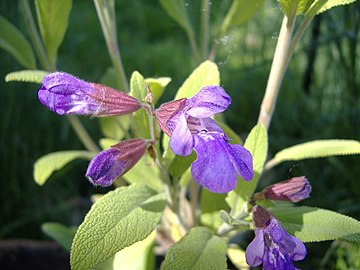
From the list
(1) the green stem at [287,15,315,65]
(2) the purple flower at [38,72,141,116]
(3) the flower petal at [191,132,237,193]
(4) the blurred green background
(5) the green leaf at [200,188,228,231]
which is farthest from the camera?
(4) the blurred green background

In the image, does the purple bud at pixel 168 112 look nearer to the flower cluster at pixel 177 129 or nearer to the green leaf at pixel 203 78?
the flower cluster at pixel 177 129

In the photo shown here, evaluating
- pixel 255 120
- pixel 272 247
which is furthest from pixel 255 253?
pixel 255 120

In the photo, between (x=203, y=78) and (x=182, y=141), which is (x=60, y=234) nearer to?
(x=203, y=78)

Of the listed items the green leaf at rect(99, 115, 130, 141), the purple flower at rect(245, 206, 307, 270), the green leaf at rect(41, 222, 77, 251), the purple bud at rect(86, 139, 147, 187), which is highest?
the purple bud at rect(86, 139, 147, 187)

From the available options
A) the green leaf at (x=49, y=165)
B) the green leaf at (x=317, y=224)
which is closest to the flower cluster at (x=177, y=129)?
the green leaf at (x=317, y=224)

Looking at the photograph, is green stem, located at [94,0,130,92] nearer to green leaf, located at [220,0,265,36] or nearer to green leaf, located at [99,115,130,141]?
green leaf, located at [99,115,130,141]

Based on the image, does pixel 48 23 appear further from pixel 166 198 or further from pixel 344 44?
pixel 344 44

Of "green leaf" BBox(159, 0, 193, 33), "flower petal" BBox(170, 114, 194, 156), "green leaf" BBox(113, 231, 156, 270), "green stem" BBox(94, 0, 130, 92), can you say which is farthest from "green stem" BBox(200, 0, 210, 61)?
"flower petal" BBox(170, 114, 194, 156)
